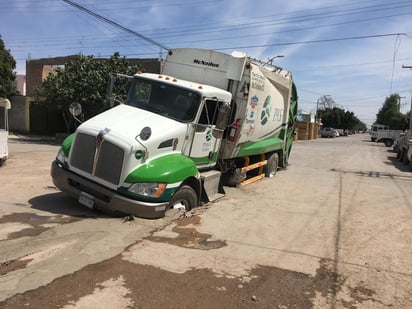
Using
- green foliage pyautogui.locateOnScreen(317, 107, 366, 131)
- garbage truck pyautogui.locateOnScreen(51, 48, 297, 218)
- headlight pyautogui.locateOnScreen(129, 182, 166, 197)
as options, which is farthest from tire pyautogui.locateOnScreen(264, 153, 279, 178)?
green foliage pyautogui.locateOnScreen(317, 107, 366, 131)

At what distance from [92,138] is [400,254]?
525cm

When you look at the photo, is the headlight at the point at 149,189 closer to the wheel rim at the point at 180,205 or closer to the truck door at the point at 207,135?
the wheel rim at the point at 180,205

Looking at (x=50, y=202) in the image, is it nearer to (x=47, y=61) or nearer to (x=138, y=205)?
(x=138, y=205)

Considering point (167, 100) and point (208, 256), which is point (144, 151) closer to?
point (167, 100)

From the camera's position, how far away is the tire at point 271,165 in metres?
13.9

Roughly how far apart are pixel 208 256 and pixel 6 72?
32815 millimetres

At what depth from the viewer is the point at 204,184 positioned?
8.84 meters

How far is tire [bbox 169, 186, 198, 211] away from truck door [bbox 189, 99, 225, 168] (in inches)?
35.3

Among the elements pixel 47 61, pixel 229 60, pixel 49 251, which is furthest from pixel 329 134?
pixel 49 251

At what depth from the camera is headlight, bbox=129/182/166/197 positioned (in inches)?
263

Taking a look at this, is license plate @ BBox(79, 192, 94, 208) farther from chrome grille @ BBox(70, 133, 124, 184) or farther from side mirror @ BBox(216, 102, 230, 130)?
side mirror @ BBox(216, 102, 230, 130)

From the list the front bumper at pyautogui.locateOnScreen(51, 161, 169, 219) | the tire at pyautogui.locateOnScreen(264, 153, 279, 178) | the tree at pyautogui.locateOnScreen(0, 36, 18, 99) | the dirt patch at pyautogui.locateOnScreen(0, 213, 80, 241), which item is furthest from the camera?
the tree at pyautogui.locateOnScreen(0, 36, 18, 99)

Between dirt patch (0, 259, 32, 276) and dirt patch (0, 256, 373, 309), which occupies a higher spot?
dirt patch (0, 256, 373, 309)

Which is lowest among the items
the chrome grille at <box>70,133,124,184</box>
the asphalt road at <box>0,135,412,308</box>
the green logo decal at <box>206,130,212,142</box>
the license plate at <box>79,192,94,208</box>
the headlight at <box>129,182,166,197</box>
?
the asphalt road at <box>0,135,412,308</box>
